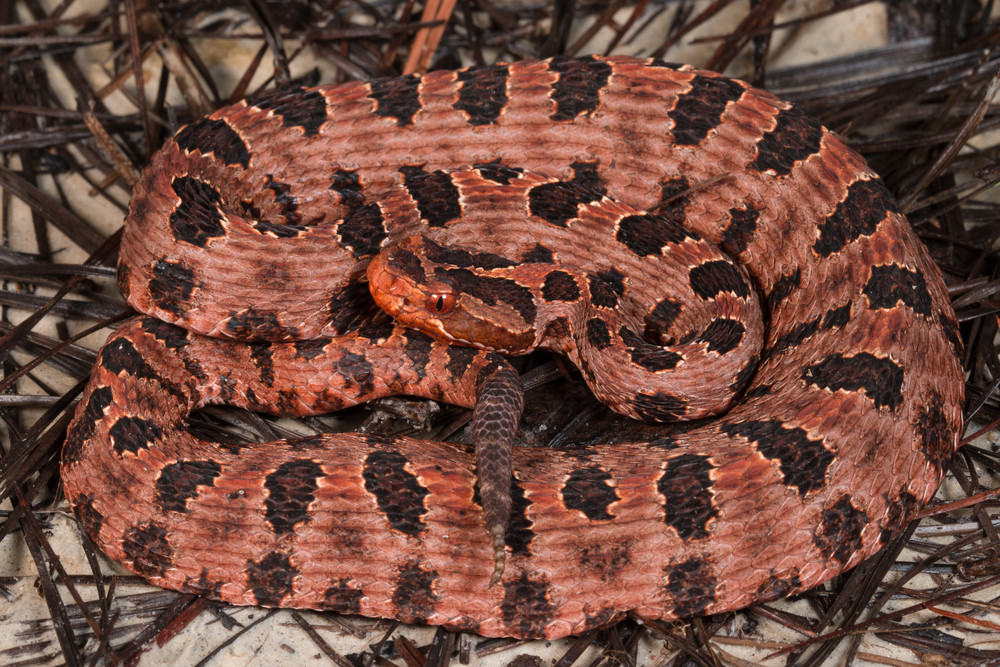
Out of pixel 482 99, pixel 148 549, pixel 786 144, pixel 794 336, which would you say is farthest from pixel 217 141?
pixel 794 336

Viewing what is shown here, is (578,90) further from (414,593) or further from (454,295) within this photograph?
(414,593)

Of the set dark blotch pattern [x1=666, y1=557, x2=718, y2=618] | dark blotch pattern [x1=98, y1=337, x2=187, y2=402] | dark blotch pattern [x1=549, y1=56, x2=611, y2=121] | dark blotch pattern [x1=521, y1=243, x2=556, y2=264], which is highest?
dark blotch pattern [x1=549, y1=56, x2=611, y2=121]

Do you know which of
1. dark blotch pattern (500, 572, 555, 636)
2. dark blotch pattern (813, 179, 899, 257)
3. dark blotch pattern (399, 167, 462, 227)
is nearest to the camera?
dark blotch pattern (500, 572, 555, 636)

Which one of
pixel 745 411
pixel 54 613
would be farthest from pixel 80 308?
pixel 745 411

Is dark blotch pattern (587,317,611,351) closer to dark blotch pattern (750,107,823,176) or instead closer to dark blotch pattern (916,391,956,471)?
dark blotch pattern (750,107,823,176)

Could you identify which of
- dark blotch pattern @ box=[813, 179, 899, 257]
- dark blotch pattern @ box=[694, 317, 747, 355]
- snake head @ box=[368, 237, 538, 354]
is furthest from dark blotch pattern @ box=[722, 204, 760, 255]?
snake head @ box=[368, 237, 538, 354]

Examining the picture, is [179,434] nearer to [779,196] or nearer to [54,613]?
[54,613]
